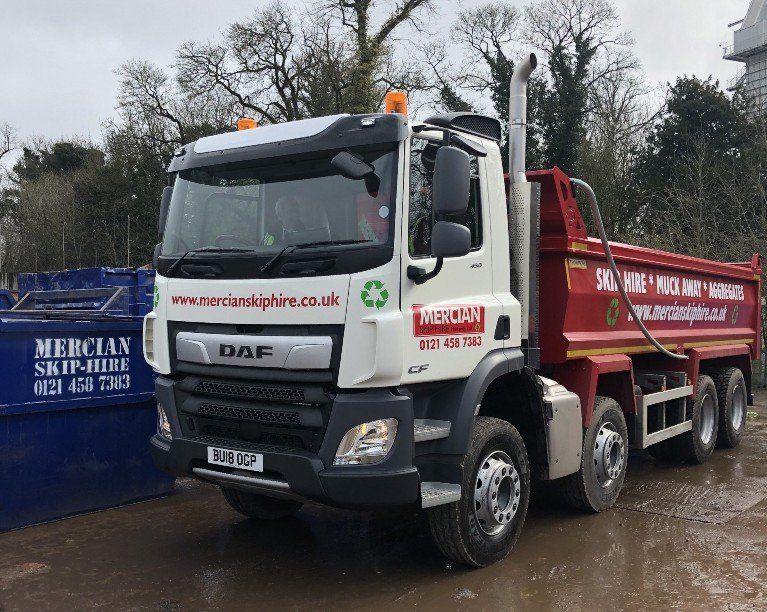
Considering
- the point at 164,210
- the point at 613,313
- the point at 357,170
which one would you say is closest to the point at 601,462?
the point at 613,313

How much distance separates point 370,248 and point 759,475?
552 cm

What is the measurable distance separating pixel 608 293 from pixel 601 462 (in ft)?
4.44

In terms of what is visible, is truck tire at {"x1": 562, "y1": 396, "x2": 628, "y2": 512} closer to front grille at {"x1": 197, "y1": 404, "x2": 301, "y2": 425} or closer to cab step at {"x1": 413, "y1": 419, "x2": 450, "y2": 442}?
cab step at {"x1": 413, "y1": 419, "x2": 450, "y2": 442}

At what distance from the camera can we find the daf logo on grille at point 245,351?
4.27 m

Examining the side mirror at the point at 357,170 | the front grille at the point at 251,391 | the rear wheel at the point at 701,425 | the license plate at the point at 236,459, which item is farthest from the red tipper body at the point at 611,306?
the license plate at the point at 236,459

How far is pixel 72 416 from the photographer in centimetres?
589

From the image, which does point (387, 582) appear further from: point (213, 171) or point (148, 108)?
point (148, 108)

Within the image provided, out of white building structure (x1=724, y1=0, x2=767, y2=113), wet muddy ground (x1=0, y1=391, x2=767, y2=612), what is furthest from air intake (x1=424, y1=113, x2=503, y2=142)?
white building structure (x1=724, y1=0, x2=767, y2=113)

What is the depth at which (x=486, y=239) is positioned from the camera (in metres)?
4.85

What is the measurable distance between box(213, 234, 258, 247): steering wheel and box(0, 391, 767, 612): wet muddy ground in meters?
2.05

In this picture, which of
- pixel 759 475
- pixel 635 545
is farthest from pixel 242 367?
pixel 759 475

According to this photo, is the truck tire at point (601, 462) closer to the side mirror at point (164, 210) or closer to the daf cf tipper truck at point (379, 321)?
the daf cf tipper truck at point (379, 321)

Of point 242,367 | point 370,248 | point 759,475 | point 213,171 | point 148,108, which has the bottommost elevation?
point 759,475

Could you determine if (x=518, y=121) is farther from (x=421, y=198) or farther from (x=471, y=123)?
(x=421, y=198)
